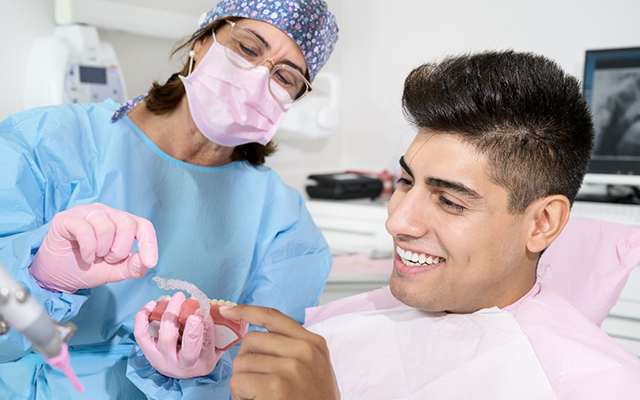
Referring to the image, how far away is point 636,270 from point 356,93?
192 centimetres

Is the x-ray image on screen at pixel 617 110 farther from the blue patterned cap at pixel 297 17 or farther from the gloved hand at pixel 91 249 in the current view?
the gloved hand at pixel 91 249

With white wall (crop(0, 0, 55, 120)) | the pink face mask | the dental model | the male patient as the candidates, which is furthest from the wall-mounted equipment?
the male patient

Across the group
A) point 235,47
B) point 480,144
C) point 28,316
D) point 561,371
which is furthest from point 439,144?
point 28,316

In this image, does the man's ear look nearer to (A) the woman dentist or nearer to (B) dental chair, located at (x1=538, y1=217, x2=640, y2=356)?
(B) dental chair, located at (x1=538, y1=217, x2=640, y2=356)

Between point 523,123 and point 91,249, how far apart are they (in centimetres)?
79

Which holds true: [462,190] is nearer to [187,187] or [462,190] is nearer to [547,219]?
[547,219]

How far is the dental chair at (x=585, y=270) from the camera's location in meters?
1.38

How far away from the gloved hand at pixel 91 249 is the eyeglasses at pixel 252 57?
654 mm

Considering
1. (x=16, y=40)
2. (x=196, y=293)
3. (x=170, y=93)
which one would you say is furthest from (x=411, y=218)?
(x=16, y=40)

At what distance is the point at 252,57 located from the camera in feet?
4.56

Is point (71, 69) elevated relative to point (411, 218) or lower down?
elevated

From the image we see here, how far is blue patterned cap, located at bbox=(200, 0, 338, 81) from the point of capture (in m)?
1.36

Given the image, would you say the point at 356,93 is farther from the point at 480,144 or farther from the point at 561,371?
the point at 561,371

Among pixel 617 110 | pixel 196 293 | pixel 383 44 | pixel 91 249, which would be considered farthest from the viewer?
pixel 383 44
